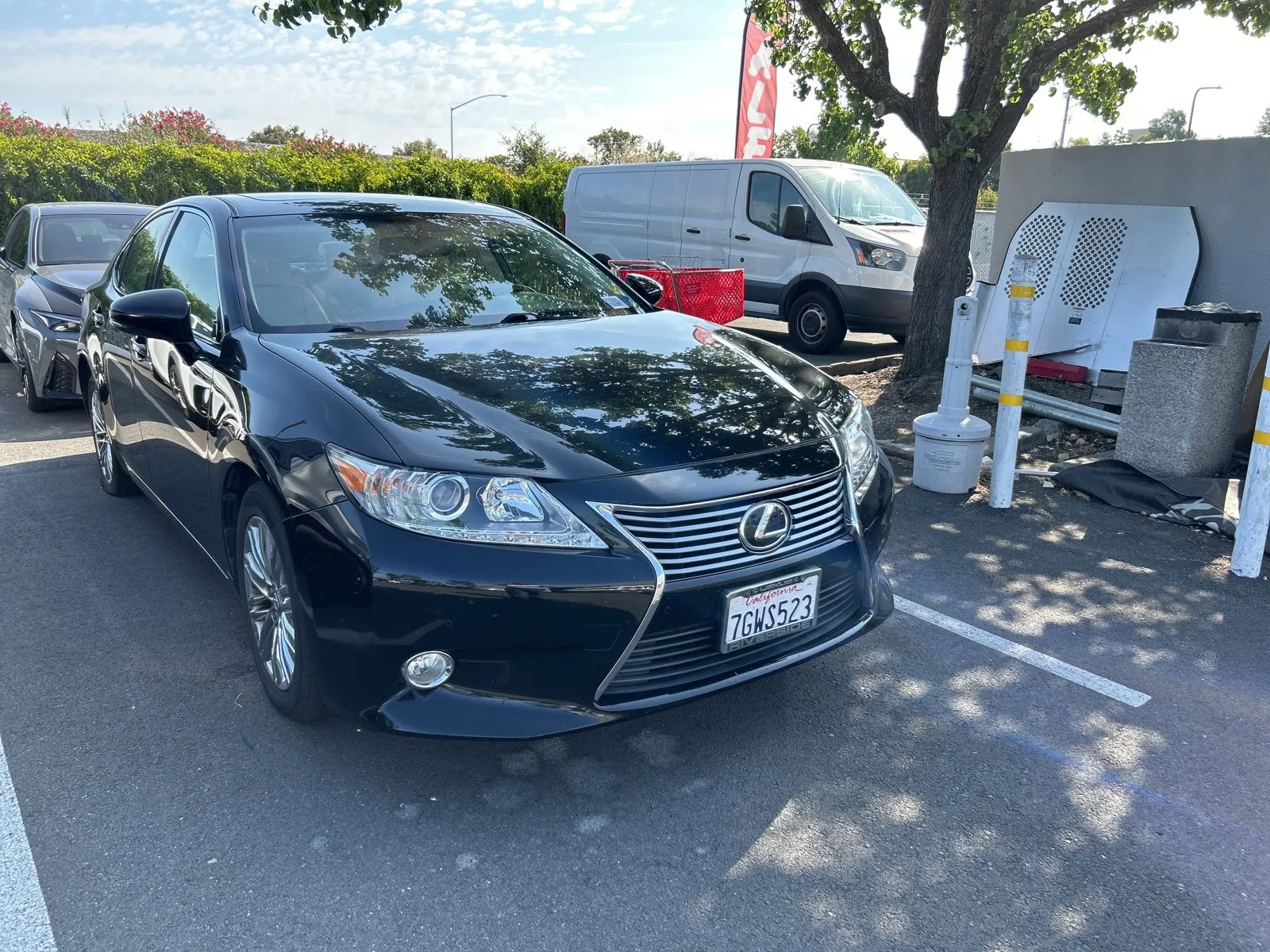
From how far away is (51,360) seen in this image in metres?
7.16

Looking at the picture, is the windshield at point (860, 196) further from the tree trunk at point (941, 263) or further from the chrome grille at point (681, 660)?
the chrome grille at point (681, 660)

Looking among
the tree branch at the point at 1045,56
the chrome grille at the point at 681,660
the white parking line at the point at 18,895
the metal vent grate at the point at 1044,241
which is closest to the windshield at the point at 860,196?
the metal vent grate at the point at 1044,241

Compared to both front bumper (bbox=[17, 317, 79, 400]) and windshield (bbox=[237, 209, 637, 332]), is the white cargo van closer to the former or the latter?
windshield (bbox=[237, 209, 637, 332])

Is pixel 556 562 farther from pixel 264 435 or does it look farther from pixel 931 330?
pixel 931 330

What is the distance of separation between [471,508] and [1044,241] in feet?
24.3

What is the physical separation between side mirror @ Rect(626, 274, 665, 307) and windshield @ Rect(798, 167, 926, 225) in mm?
6513

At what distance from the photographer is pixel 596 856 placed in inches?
103

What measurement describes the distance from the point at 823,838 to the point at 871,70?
691 centimetres

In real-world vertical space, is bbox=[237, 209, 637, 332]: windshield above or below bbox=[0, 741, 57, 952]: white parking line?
above

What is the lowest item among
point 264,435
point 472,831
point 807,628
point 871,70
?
point 472,831

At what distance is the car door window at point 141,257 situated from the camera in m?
4.64

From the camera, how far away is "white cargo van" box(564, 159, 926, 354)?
34.7ft

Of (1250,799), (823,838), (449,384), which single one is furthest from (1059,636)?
(449,384)

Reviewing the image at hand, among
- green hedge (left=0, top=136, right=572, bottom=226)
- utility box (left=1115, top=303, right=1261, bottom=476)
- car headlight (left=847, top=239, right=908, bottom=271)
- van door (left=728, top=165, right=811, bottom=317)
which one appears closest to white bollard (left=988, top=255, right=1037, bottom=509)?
utility box (left=1115, top=303, right=1261, bottom=476)
